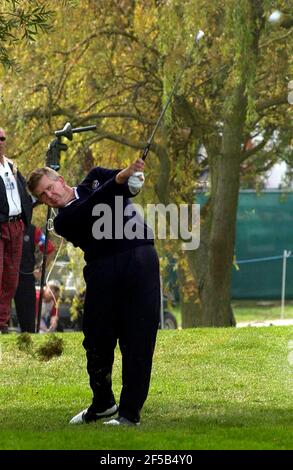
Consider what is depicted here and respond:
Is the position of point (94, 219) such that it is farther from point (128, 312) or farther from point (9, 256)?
point (9, 256)

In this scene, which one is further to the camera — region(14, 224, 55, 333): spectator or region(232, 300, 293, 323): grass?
region(232, 300, 293, 323): grass

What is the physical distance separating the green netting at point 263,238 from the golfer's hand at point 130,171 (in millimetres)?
22939

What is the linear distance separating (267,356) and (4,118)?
26.1 ft

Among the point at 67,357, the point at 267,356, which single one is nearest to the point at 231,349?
the point at 267,356

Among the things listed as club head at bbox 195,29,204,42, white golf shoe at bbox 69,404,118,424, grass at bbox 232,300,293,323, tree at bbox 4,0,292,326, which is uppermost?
club head at bbox 195,29,204,42

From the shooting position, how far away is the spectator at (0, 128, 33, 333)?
1153 centimetres

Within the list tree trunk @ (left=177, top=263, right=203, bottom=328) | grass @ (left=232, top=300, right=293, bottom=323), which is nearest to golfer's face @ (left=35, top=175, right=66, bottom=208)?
tree trunk @ (left=177, top=263, right=203, bottom=328)

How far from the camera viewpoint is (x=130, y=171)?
334 inches

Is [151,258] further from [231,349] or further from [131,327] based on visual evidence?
[231,349]

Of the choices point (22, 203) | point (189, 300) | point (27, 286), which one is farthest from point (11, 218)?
point (189, 300)

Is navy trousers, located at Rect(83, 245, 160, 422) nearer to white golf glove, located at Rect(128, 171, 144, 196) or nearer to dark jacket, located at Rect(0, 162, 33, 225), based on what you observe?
white golf glove, located at Rect(128, 171, 144, 196)

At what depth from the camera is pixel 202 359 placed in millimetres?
12555

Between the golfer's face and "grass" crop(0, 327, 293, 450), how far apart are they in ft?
5.00

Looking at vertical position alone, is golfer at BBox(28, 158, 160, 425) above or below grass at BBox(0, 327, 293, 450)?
above
